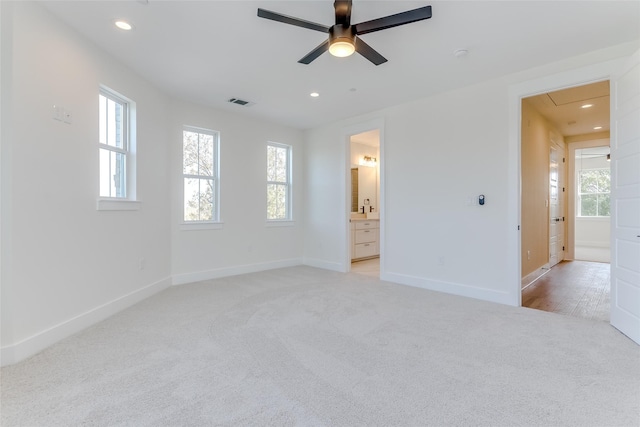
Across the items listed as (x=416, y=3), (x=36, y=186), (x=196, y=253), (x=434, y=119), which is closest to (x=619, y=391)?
(x=416, y=3)

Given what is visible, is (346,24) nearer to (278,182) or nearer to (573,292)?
(278,182)

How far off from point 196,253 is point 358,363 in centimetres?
334

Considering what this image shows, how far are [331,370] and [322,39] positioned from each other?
8.87 feet

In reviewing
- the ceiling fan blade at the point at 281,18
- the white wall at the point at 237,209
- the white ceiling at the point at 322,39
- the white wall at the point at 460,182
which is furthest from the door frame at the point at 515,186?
the white wall at the point at 237,209

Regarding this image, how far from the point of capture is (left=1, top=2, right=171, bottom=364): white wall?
2.21 m

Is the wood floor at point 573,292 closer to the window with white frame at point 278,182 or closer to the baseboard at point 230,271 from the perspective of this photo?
the baseboard at point 230,271

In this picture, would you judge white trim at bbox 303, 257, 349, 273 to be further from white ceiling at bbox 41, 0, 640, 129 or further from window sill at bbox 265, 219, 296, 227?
white ceiling at bbox 41, 0, 640, 129

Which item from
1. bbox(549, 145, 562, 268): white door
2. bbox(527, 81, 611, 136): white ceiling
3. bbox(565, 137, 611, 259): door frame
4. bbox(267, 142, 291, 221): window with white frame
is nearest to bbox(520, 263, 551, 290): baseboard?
bbox(549, 145, 562, 268): white door

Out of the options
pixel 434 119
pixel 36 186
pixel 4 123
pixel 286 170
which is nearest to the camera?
pixel 4 123

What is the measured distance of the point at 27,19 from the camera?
2289 millimetres

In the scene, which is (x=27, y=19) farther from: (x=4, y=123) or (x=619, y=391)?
(x=619, y=391)

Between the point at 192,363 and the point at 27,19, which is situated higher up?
the point at 27,19

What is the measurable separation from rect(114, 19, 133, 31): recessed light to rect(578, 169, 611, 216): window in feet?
35.9

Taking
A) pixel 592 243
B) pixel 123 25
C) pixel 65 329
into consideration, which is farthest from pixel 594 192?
pixel 65 329
